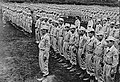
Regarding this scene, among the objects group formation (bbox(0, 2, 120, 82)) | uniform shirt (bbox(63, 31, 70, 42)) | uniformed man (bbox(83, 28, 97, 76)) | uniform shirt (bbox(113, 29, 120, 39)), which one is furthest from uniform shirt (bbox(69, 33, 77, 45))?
uniform shirt (bbox(113, 29, 120, 39))

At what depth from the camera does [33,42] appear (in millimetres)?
14570

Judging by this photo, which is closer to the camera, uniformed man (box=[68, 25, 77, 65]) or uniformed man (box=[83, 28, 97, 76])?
uniformed man (box=[83, 28, 97, 76])

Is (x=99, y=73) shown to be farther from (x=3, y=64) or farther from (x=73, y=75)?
(x=3, y=64)

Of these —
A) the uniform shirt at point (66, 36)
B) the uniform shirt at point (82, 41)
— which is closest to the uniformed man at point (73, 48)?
the uniform shirt at point (66, 36)

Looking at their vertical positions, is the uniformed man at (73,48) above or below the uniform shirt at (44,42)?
below

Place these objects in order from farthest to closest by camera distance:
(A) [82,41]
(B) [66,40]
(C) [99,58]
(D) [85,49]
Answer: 1. (B) [66,40]
2. (A) [82,41]
3. (D) [85,49]
4. (C) [99,58]

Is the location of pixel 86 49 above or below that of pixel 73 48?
above

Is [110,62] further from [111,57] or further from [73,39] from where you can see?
[73,39]

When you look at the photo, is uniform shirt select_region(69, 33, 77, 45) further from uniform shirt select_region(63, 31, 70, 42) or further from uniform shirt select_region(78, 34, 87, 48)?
uniform shirt select_region(78, 34, 87, 48)

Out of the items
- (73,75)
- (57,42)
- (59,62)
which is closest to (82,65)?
(73,75)

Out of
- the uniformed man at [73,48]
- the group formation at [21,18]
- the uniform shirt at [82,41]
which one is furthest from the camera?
the group formation at [21,18]

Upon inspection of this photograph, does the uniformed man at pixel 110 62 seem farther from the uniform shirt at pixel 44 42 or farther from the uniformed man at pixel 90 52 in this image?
the uniform shirt at pixel 44 42

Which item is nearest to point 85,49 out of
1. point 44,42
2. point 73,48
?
point 73,48

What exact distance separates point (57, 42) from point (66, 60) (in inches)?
51.5
